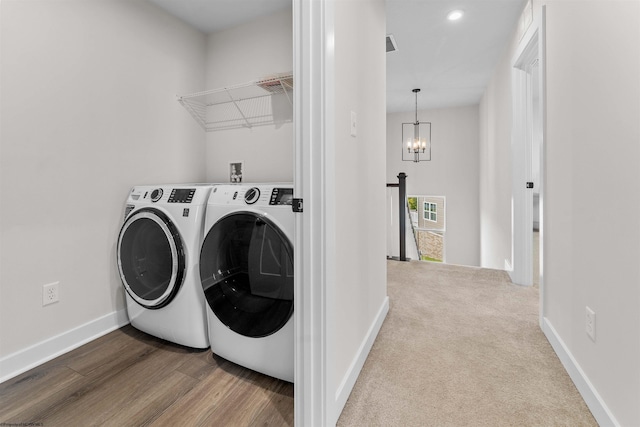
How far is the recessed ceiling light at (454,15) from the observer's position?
254 centimetres

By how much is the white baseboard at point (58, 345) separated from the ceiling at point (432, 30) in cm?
232

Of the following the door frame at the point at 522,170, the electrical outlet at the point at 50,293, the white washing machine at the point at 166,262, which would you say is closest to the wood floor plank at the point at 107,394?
the white washing machine at the point at 166,262

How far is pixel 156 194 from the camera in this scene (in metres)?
1.88

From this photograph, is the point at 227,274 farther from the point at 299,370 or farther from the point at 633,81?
the point at 633,81

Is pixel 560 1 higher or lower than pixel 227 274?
higher

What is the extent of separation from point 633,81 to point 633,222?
18.5 inches

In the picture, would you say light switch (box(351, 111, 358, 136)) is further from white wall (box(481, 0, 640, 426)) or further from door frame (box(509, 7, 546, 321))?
door frame (box(509, 7, 546, 321))

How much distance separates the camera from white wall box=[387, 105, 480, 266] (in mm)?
5922

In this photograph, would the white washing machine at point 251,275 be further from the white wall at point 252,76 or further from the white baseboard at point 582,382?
the white baseboard at point 582,382

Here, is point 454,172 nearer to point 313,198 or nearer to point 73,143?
point 313,198

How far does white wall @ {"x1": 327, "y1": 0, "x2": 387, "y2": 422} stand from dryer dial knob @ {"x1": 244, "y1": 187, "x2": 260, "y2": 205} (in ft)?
1.56

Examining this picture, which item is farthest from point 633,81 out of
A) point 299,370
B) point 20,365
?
point 20,365

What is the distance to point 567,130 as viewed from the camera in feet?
4.94

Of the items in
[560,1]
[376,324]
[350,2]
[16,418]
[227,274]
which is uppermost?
[560,1]
